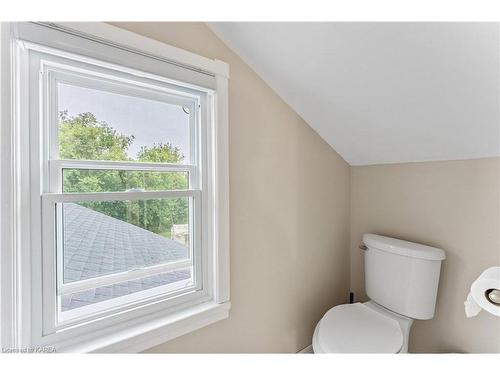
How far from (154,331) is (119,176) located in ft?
2.01

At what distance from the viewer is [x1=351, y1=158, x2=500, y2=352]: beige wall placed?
127 centimetres

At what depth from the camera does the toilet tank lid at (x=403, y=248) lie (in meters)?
1.31

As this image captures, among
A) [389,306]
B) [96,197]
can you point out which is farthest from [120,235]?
[389,306]

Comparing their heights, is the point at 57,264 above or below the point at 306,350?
above

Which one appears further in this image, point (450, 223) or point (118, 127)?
point (450, 223)

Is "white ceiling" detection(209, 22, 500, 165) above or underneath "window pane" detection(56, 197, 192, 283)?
above

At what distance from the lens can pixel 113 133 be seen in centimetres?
104

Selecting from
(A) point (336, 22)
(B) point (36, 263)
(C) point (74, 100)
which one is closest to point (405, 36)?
(A) point (336, 22)

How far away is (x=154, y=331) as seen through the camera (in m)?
1.02

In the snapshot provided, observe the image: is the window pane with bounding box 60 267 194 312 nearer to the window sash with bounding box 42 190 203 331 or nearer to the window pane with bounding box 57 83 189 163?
the window sash with bounding box 42 190 203 331

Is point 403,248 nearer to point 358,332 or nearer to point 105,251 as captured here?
point 358,332

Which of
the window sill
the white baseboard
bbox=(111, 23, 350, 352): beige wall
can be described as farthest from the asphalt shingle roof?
the white baseboard

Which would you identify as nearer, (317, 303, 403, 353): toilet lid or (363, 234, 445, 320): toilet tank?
(317, 303, 403, 353): toilet lid
